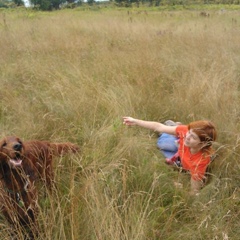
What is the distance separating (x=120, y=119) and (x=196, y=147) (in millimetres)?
765

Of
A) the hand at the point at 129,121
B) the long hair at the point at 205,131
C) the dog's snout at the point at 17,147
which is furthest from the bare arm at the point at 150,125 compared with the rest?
the dog's snout at the point at 17,147

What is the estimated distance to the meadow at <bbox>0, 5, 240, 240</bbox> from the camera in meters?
1.69

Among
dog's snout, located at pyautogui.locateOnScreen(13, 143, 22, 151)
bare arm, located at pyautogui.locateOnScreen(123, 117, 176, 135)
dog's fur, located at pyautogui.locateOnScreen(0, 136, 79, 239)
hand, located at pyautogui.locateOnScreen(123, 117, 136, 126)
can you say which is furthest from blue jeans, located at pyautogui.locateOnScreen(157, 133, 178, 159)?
dog's snout, located at pyautogui.locateOnScreen(13, 143, 22, 151)

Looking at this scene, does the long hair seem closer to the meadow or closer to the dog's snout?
the meadow

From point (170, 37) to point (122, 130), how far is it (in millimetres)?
3855

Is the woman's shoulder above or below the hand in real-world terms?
below

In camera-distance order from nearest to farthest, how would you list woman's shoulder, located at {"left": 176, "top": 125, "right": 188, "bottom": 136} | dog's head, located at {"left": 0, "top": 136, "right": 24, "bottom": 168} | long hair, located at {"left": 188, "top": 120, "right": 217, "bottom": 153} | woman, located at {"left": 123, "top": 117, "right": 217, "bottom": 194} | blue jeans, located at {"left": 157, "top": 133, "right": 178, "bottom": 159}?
dog's head, located at {"left": 0, "top": 136, "right": 24, "bottom": 168}
woman, located at {"left": 123, "top": 117, "right": 217, "bottom": 194}
long hair, located at {"left": 188, "top": 120, "right": 217, "bottom": 153}
woman's shoulder, located at {"left": 176, "top": 125, "right": 188, "bottom": 136}
blue jeans, located at {"left": 157, "top": 133, "right": 178, "bottom": 159}

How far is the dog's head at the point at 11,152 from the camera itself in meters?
1.61

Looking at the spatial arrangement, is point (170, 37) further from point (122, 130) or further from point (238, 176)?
point (238, 176)

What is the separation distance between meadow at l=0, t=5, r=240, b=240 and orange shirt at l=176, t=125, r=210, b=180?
10 centimetres

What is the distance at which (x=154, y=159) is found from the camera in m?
2.48

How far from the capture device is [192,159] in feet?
8.29

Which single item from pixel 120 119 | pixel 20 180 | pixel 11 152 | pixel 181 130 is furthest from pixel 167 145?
pixel 11 152

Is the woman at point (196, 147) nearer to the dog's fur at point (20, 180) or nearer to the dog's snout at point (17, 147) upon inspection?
the dog's fur at point (20, 180)
